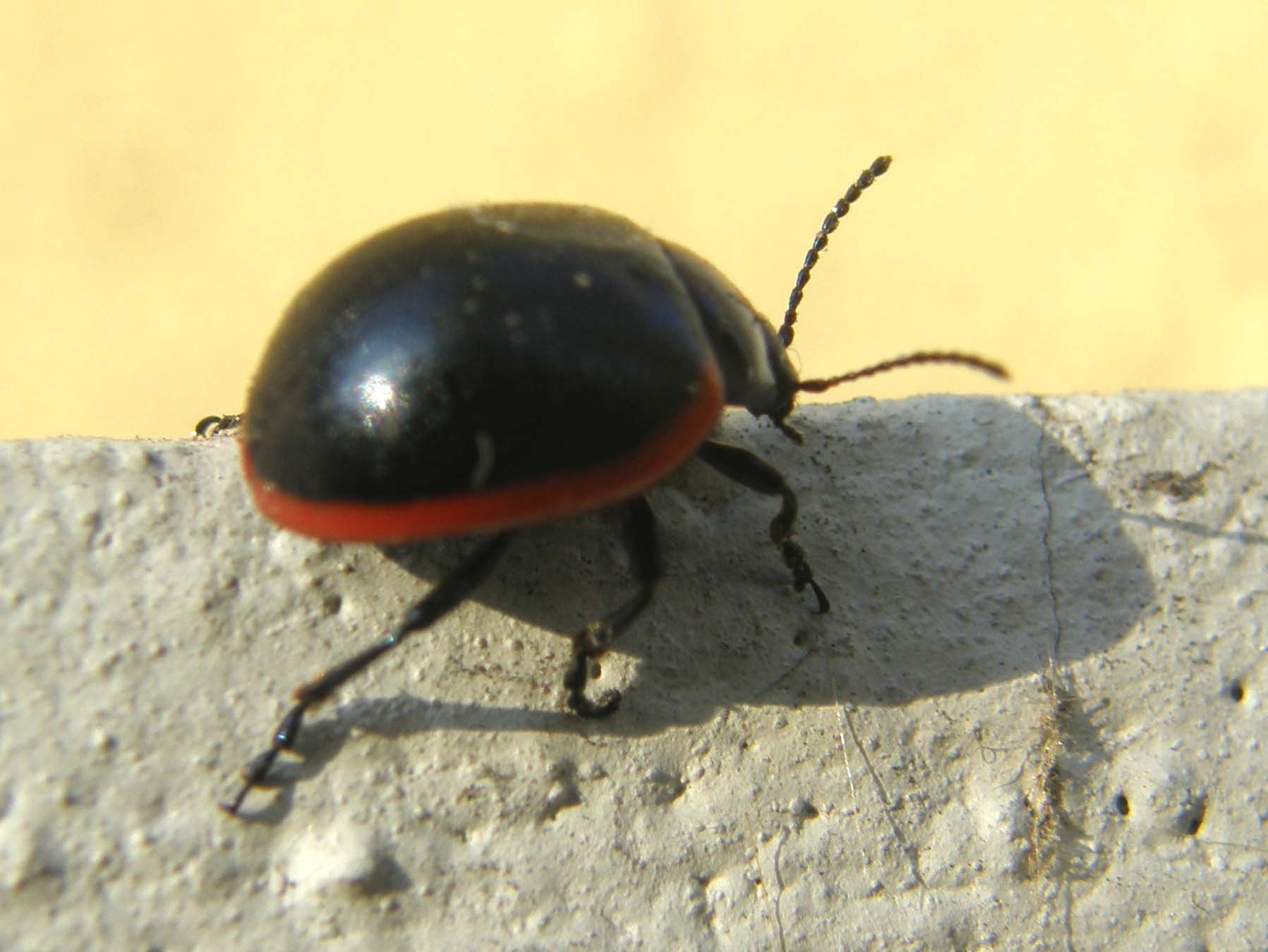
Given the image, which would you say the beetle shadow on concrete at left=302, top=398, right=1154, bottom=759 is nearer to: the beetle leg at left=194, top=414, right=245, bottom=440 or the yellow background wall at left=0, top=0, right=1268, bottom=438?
the beetle leg at left=194, top=414, right=245, bottom=440

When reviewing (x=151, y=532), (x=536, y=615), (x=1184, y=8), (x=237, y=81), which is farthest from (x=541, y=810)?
(x=1184, y=8)

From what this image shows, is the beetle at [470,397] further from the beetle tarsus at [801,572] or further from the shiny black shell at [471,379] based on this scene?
the beetle tarsus at [801,572]

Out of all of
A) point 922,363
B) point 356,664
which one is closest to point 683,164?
point 922,363

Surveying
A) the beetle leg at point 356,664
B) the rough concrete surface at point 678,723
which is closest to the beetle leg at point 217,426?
the rough concrete surface at point 678,723

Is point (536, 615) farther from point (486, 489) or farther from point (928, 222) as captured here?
point (928, 222)

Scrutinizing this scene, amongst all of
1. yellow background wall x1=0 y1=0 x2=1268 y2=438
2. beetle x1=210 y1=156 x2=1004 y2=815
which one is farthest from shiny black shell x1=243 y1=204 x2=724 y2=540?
yellow background wall x1=0 y1=0 x2=1268 y2=438

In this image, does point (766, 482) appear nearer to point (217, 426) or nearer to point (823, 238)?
point (823, 238)
